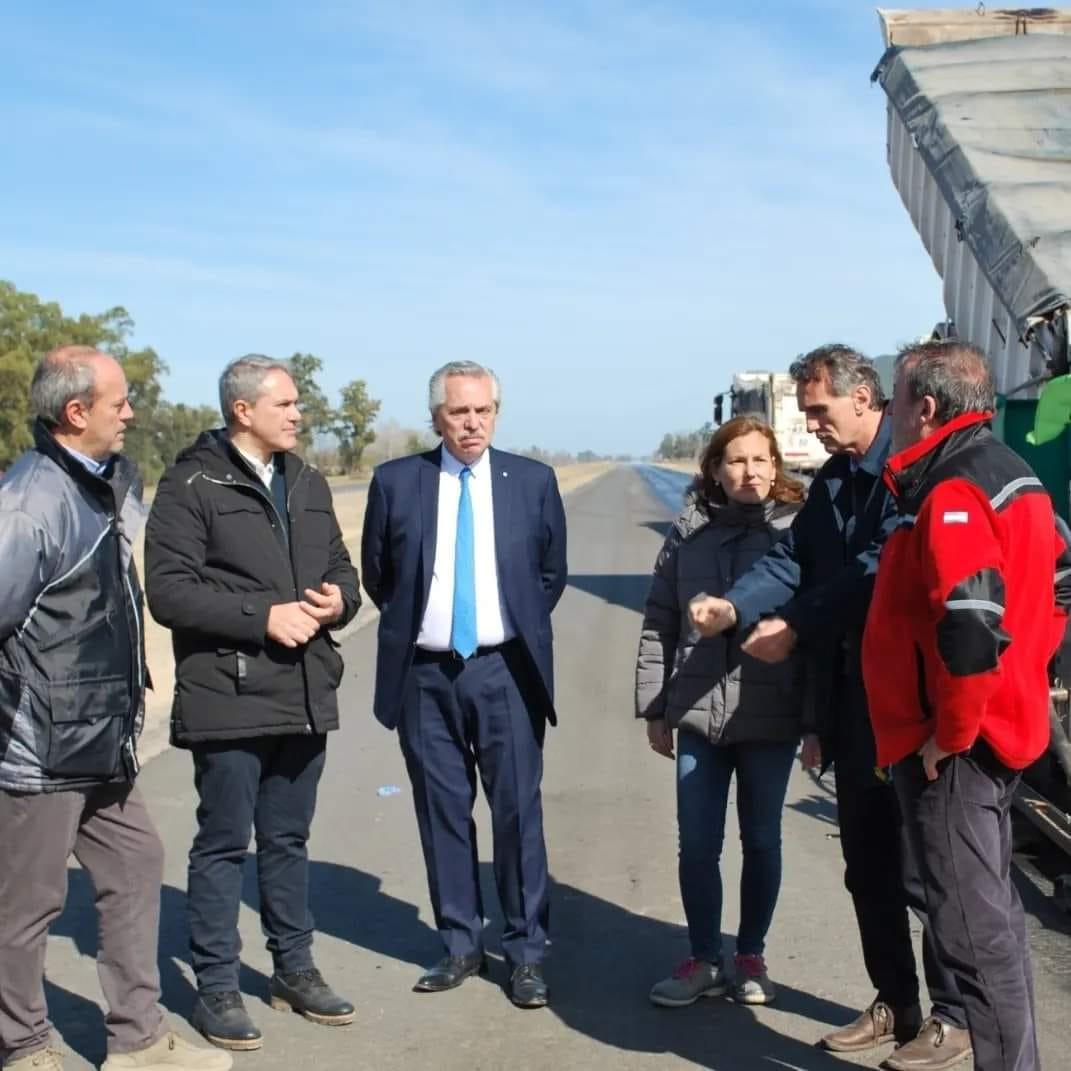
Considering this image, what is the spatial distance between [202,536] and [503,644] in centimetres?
110

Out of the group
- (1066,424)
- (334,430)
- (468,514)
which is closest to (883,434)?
(468,514)

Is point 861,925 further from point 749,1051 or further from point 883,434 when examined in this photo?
point 883,434

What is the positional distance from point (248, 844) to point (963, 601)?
100 inches

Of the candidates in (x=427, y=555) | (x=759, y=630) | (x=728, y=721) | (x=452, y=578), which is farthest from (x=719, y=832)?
(x=427, y=555)

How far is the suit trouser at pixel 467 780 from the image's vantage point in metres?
5.21

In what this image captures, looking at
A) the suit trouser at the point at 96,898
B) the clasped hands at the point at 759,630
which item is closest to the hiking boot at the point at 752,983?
the clasped hands at the point at 759,630

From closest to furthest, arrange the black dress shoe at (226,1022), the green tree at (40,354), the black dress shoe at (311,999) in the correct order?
the black dress shoe at (226,1022) → the black dress shoe at (311,999) → the green tree at (40,354)

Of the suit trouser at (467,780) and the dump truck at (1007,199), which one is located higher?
the dump truck at (1007,199)

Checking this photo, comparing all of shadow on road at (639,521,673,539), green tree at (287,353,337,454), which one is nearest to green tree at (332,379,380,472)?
green tree at (287,353,337,454)

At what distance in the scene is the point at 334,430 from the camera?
8719 cm

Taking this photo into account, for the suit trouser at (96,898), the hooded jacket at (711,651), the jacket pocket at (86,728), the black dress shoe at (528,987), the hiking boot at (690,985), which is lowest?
the black dress shoe at (528,987)

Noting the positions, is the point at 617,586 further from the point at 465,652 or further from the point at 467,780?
the point at 465,652

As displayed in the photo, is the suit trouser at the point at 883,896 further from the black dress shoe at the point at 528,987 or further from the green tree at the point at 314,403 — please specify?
the green tree at the point at 314,403

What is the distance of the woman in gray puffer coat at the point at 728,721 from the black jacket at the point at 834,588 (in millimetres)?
211
